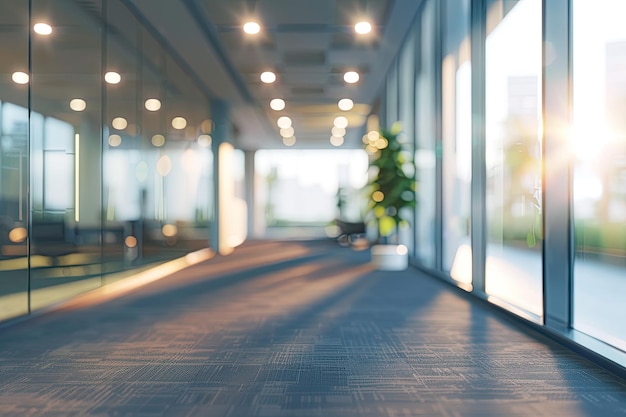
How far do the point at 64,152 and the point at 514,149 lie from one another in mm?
4101

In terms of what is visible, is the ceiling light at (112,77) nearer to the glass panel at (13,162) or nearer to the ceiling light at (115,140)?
the ceiling light at (115,140)

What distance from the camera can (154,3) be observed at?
5.45m

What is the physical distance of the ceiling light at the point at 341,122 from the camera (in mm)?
12258

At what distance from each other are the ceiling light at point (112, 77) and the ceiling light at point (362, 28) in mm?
3050

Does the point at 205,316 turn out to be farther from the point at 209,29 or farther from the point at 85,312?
the point at 209,29

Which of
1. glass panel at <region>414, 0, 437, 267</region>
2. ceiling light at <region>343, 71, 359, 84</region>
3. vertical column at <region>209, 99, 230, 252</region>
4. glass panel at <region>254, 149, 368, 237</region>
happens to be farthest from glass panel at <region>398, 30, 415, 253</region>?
glass panel at <region>254, 149, 368, 237</region>

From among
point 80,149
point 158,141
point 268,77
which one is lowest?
point 80,149

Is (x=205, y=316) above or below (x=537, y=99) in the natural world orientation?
below

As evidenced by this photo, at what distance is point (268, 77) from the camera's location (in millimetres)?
8562

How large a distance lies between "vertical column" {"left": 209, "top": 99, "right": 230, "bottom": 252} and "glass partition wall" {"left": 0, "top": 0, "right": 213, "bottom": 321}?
7.84 ft

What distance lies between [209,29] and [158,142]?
72.7 inches

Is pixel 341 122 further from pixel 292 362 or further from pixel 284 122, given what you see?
pixel 292 362

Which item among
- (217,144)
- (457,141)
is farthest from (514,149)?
(217,144)

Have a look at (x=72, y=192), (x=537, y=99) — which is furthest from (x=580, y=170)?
(x=72, y=192)
